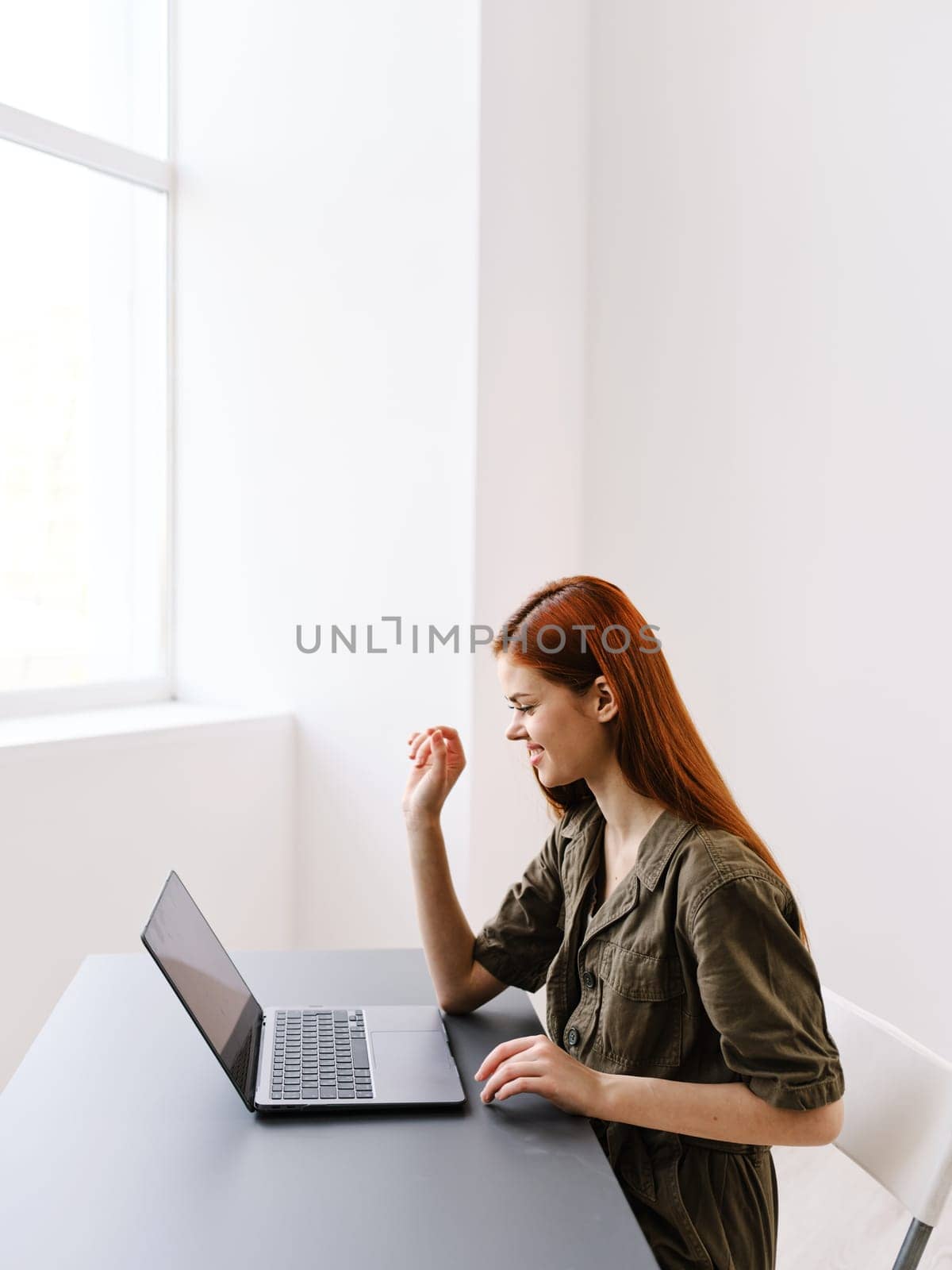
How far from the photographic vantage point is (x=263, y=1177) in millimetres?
1029

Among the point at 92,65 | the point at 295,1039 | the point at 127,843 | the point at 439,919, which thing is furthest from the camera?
the point at 92,65

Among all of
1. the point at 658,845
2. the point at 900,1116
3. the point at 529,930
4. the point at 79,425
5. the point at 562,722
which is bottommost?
the point at 900,1116

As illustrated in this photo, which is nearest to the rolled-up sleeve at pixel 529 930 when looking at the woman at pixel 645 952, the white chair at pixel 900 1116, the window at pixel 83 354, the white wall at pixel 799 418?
the woman at pixel 645 952

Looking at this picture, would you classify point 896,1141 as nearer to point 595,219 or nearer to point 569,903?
point 569,903

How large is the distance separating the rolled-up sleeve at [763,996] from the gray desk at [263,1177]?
6.4 inches

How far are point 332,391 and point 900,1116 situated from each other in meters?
1.96

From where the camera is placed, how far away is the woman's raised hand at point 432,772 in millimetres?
1504

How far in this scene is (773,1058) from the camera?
109 centimetres

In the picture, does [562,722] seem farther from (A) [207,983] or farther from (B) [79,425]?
(B) [79,425]

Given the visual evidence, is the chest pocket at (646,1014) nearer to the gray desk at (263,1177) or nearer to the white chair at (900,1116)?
the gray desk at (263,1177)

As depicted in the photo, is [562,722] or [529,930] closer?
[562,722]

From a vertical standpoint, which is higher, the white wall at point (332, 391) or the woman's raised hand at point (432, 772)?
the white wall at point (332, 391)

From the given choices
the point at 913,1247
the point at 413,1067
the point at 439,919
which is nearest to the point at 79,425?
the point at 439,919

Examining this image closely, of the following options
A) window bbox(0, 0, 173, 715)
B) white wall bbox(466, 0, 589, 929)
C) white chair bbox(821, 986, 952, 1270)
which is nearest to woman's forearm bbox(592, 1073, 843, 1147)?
white chair bbox(821, 986, 952, 1270)
